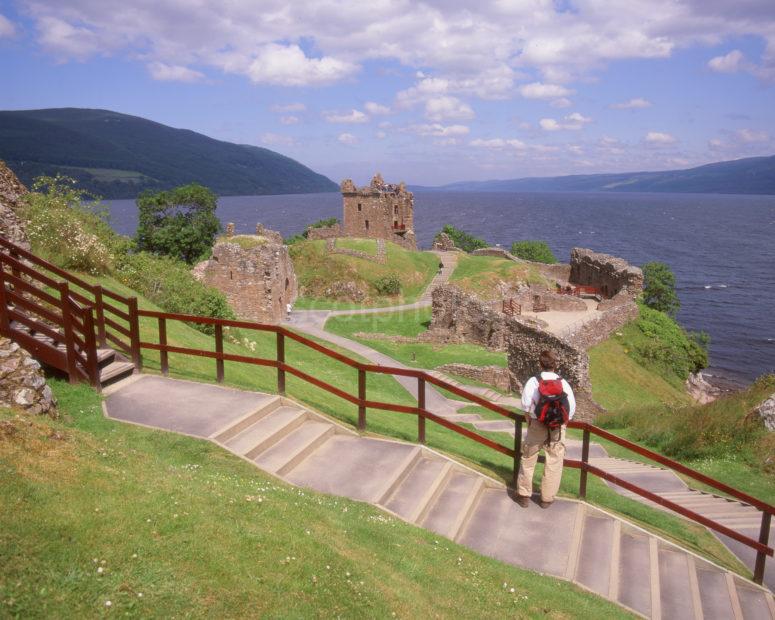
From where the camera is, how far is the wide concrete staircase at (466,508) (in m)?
8.01

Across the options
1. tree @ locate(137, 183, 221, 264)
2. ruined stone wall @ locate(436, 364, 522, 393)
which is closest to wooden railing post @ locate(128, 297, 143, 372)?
ruined stone wall @ locate(436, 364, 522, 393)

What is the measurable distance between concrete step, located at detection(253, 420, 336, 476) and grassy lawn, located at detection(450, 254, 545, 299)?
37.6 m

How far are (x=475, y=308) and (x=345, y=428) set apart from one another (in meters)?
25.8

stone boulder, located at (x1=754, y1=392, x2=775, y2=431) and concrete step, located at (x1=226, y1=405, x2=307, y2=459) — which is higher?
concrete step, located at (x1=226, y1=405, x2=307, y2=459)

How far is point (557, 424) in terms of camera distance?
894cm

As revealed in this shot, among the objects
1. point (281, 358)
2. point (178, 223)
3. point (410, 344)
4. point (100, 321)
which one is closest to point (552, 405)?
point (281, 358)

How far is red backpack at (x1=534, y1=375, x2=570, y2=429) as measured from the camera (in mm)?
8852

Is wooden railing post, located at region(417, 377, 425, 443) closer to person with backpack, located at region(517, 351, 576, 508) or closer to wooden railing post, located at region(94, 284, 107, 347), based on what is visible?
person with backpack, located at region(517, 351, 576, 508)

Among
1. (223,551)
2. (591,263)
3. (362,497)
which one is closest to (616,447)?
(362,497)

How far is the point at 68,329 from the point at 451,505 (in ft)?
23.1

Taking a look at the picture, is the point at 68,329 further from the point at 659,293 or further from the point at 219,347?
the point at 659,293

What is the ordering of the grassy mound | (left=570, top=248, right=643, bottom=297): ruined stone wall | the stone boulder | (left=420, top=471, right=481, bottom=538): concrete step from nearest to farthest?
(left=420, top=471, right=481, bottom=538): concrete step
the stone boulder
(left=570, top=248, right=643, bottom=297): ruined stone wall
the grassy mound

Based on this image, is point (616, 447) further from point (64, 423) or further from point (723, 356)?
point (723, 356)

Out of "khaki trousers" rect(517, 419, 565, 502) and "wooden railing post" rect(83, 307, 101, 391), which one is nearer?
"khaki trousers" rect(517, 419, 565, 502)
